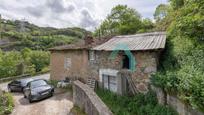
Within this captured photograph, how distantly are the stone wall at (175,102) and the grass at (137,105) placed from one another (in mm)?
307

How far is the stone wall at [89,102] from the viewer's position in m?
7.55

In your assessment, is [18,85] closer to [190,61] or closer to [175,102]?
[175,102]

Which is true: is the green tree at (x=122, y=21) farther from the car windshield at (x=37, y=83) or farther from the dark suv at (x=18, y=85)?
the car windshield at (x=37, y=83)

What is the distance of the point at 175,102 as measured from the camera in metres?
9.30

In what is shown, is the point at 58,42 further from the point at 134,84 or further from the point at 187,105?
the point at 187,105

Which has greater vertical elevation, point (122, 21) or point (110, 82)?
point (122, 21)

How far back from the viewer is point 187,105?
8016 mm

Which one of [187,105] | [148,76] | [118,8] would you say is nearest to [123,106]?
[148,76]

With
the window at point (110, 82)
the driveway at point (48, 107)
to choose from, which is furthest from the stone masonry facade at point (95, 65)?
the driveway at point (48, 107)

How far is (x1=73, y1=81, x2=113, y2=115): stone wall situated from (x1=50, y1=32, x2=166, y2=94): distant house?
362 cm

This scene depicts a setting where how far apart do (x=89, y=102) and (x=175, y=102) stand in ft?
13.5

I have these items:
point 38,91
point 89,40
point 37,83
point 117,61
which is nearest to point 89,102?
point 117,61

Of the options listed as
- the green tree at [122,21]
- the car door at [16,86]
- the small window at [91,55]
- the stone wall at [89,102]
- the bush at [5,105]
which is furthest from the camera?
the green tree at [122,21]

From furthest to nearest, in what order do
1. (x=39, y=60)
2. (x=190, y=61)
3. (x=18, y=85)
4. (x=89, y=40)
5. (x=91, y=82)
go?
(x=39, y=60) < (x=18, y=85) < (x=89, y=40) < (x=91, y=82) < (x=190, y=61)
